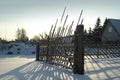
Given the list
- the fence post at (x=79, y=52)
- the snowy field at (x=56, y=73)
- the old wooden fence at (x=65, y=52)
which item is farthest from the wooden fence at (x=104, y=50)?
the fence post at (x=79, y=52)

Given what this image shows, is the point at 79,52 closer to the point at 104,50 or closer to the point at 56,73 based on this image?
the point at 56,73

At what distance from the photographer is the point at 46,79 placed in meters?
7.69

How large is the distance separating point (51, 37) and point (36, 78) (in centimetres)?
631

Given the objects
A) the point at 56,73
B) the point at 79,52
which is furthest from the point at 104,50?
the point at 56,73

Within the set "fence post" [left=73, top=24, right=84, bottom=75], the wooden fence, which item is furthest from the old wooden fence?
the wooden fence

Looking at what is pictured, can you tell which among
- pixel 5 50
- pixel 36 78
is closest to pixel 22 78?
pixel 36 78

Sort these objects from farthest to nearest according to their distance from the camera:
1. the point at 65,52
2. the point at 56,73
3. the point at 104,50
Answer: the point at 104,50 < the point at 65,52 < the point at 56,73

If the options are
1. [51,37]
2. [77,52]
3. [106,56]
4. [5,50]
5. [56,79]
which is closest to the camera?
[56,79]

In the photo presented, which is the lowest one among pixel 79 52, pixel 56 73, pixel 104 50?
pixel 56 73

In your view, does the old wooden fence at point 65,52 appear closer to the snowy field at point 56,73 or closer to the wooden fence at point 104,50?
the snowy field at point 56,73

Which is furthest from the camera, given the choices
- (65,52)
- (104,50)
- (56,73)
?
(104,50)

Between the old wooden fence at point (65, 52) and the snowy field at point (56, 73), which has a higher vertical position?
the old wooden fence at point (65, 52)

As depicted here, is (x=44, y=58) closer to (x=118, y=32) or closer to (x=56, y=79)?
(x=56, y=79)

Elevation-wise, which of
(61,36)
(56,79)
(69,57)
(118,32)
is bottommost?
(56,79)
